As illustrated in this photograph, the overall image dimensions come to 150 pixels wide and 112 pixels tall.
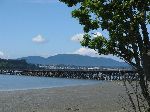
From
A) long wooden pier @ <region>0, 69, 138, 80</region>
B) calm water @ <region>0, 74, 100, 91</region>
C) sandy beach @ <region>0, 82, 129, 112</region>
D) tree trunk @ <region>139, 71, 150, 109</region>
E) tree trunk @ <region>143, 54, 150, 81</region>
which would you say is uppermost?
long wooden pier @ <region>0, 69, 138, 80</region>

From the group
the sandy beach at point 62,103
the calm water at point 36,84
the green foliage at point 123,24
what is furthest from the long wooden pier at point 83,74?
the green foliage at point 123,24

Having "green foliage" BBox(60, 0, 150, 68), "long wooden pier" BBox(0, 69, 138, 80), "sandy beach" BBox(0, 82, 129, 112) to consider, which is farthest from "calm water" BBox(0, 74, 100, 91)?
"green foliage" BBox(60, 0, 150, 68)

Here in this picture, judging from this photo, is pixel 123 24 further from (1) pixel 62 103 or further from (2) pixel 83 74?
(2) pixel 83 74

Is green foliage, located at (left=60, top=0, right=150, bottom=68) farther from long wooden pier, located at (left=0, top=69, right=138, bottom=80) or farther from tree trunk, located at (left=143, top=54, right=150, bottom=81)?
long wooden pier, located at (left=0, top=69, right=138, bottom=80)

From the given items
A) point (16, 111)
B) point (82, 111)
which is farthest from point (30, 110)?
point (82, 111)

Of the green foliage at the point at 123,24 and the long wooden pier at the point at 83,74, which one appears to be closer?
the green foliage at the point at 123,24

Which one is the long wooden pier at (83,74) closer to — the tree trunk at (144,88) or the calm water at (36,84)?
the calm water at (36,84)

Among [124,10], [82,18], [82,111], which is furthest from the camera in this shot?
[82,111]

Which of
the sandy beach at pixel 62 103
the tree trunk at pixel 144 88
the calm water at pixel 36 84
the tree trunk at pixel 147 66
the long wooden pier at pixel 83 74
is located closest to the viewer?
the tree trunk at pixel 147 66

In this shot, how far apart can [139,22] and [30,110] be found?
21928 millimetres

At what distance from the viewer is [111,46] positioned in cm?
878

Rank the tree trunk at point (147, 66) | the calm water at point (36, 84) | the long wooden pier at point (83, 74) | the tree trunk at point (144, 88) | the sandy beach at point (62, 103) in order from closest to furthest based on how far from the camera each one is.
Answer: the tree trunk at point (147, 66), the tree trunk at point (144, 88), the sandy beach at point (62, 103), the calm water at point (36, 84), the long wooden pier at point (83, 74)

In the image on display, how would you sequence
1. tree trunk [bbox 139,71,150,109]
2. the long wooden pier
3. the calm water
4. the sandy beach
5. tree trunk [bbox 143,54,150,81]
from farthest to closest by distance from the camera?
the long wooden pier → the calm water → the sandy beach → tree trunk [bbox 139,71,150,109] → tree trunk [bbox 143,54,150,81]

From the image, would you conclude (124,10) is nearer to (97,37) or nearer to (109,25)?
(109,25)
